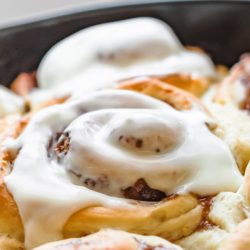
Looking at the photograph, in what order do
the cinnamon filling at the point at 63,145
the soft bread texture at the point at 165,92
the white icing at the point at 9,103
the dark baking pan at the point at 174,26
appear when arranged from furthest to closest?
the dark baking pan at the point at 174,26
the white icing at the point at 9,103
the soft bread texture at the point at 165,92
the cinnamon filling at the point at 63,145

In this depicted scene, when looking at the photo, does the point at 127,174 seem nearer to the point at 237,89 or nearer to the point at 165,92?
the point at 165,92

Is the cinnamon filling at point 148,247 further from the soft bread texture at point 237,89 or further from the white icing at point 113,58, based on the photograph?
the white icing at point 113,58

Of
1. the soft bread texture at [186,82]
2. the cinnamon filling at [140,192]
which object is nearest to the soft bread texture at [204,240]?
the cinnamon filling at [140,192]

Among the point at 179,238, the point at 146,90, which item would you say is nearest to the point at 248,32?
the point at 146,90

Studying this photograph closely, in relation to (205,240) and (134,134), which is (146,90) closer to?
(134,134)

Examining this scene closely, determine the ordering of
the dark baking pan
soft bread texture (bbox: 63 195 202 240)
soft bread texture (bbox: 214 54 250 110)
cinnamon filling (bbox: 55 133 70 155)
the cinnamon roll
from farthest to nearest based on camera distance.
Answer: the dark baking pan
the cinnamon roll
soft bread texture (bbox: 214 54 250 110)
cinnamon filling (bbox: 55 133 70 155)
soft bread texture (bbox: 63 195 202 240)

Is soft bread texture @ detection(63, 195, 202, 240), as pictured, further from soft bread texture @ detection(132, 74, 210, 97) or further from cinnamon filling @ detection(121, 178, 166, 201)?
soft bread texture @ detection(132, 74, 210, 97)

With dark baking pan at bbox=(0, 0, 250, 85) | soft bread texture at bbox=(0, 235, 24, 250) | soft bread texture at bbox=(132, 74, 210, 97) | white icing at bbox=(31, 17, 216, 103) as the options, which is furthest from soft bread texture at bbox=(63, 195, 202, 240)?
dark baking pan at bbox=(0, 0, 250, 85)
